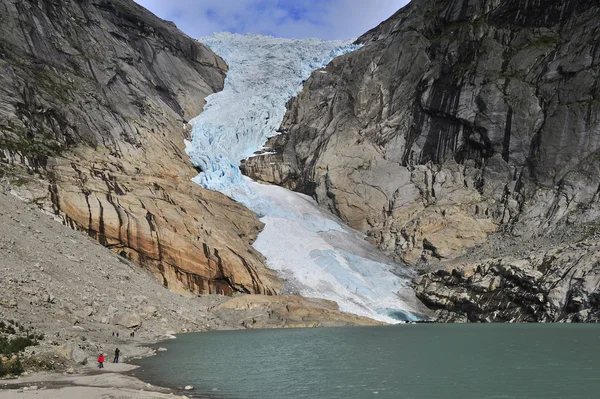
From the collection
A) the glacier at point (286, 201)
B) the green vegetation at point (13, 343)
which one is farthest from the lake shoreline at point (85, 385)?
the glacier at point (286, 201)

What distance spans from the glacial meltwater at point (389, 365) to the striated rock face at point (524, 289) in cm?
574

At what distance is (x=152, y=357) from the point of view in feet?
88.3

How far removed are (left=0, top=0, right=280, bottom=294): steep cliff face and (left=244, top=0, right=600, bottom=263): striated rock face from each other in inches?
636

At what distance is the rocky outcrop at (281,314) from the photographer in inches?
1751

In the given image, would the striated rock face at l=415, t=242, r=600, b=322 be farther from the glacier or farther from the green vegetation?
the green vegetation

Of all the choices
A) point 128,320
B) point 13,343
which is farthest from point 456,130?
point 13,343

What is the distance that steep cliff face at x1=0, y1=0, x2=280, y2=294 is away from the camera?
A: 156 ft

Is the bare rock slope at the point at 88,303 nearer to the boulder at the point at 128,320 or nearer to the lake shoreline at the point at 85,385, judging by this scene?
the boulder at the point at 128,320

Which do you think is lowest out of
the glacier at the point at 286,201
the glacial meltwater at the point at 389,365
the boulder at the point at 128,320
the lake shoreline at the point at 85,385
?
the glacial meltwater at the point at 389,365

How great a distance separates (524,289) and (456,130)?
2825cm

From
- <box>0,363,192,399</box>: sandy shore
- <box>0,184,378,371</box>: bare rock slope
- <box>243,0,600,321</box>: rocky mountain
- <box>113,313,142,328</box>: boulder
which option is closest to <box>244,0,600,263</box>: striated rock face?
<box>243,0,600,321</box>: rocky mountain

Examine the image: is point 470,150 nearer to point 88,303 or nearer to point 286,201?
point 286,201

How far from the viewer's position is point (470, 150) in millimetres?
67438

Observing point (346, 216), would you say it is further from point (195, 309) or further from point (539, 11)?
point (539, 11)
